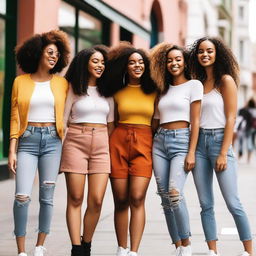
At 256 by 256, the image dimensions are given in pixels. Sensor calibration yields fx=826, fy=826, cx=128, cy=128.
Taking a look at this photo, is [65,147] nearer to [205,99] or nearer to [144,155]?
[144,155]

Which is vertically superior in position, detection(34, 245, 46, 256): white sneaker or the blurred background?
the blurred background

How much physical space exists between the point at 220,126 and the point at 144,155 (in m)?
0.67

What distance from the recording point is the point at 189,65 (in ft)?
22.6

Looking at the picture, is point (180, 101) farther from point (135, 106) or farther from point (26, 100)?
point (26, 100)

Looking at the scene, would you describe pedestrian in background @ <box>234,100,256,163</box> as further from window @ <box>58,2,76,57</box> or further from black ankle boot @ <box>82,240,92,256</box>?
black ankle boot @ <box>82,240,92,256</box>

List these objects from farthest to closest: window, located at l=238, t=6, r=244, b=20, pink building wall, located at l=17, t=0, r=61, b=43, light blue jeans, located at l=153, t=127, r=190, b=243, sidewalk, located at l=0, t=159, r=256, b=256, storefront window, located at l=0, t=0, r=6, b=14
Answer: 1. window, located at l=238, t=6, r=244, b=20
2. pink building wall, located at l=17, t=0, r=61, b=43
3. storefront window, located at l=0, t=0, r=6, b=14
4. sidewalk, located at l=0, t=159, r=256, b=256
5. light blue jeans, located at l=153, t=127, r=190, b=243

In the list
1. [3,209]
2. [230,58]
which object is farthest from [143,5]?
[230,58]

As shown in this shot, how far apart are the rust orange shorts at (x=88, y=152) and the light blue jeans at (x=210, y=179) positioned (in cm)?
77

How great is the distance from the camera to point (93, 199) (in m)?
6.78

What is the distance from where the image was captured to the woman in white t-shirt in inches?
262

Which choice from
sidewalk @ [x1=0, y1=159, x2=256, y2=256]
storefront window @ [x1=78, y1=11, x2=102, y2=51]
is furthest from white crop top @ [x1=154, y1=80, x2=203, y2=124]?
storefront window @ [x1=78, y1=11, x2=102, y2=51]

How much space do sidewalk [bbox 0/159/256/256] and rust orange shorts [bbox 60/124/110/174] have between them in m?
1.02

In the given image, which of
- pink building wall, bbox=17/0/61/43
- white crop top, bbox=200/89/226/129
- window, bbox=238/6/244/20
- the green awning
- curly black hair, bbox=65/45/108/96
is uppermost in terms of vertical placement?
window, bbox=238/6/244/20

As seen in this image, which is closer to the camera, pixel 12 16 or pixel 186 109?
pixel 186 109
